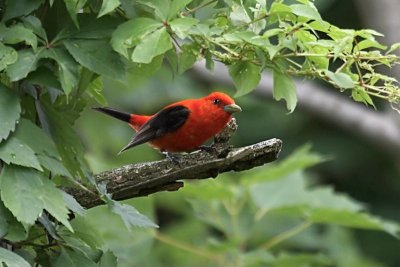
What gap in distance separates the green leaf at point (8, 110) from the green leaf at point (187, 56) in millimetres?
493

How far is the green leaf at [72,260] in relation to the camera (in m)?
2.96

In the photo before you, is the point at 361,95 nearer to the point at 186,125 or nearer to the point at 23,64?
the point at 186,125

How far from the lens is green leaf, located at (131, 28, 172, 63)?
2777 mm

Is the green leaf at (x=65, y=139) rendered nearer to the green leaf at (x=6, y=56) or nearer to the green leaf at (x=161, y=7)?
the green leaf at (x=6, y=56)

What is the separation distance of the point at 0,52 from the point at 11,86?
158 mm

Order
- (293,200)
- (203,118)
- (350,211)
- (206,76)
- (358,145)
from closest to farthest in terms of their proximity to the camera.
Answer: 1. (203,118)
2. (350,211)
3. (293,200)
4. (206,76)
5. (358,145)

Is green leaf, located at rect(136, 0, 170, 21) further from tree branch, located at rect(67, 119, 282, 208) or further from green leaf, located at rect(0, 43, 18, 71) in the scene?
tree branch, located at rect(67, 119, 282, 208)

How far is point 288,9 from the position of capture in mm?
2830

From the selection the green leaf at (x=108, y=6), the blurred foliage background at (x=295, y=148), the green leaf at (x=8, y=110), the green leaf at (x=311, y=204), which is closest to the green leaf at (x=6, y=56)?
the green leaf at (x=8, y=110)

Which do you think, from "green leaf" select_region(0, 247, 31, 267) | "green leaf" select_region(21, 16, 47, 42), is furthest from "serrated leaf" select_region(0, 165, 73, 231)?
"green leaf" select_region(21, 16, 47, 42)

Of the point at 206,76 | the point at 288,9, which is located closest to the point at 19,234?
the point at 288,9

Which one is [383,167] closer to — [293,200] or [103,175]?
[293,200]

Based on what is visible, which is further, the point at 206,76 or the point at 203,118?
the point at 206,76

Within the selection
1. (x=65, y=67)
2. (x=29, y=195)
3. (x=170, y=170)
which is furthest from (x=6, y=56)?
(x=170, y=170)
